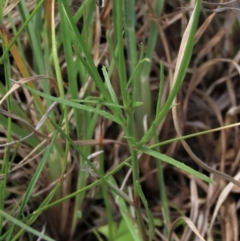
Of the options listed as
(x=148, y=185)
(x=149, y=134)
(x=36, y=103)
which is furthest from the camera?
(x=148, y=185)

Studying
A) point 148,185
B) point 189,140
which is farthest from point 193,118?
point 148,185

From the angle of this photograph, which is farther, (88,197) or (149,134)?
(88,197)

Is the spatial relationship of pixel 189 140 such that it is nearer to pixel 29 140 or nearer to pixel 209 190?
pixel 209 190

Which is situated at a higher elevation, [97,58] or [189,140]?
[97,58]

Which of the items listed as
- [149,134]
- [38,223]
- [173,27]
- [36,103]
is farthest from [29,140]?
[173,27]

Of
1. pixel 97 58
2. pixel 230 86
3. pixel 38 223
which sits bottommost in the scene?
pixel 38 223

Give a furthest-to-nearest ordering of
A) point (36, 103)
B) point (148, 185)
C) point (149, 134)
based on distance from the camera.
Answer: point (148, 185)
point (36, 103)
point (149, 134)

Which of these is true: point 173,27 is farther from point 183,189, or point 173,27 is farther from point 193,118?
point 183,189
